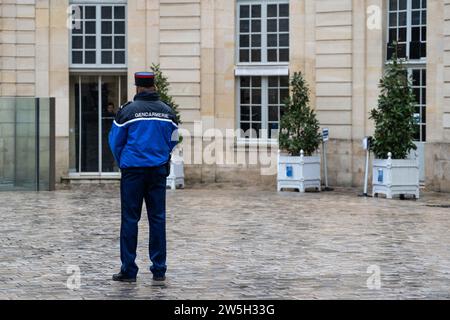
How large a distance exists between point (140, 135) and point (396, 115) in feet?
35.1

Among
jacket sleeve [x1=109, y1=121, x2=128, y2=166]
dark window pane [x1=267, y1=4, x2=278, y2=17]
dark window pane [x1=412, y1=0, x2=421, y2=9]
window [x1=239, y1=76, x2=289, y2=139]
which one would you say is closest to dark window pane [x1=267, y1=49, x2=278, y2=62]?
window [x1=239, y1=76, x2=289, y2=139]

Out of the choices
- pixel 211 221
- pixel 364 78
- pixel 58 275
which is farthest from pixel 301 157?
pixel 58 275

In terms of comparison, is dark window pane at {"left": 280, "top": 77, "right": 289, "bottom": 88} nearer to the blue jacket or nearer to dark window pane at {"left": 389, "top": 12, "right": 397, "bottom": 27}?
dark window pane at {"left": 389, "top": 12, "right": 397, "bottom": 27}

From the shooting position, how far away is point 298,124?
21.1 m

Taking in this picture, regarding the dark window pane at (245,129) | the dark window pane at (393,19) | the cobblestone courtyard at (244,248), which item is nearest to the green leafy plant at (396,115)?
the cobblestone courtyard at (244,248)

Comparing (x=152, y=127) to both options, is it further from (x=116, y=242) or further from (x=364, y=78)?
(x=364, y=78)

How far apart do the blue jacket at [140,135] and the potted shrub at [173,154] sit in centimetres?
1217

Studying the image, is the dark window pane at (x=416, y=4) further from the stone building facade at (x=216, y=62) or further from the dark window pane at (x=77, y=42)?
the dark window pane at (x=77, y=42)

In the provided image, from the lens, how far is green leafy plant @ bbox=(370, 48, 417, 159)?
19266mm

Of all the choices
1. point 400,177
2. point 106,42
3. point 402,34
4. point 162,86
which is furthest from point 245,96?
point 400,177

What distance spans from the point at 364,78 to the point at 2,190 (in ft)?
26.7

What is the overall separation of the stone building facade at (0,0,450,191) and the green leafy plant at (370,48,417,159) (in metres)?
1.92

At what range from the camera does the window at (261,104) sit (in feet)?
76.0

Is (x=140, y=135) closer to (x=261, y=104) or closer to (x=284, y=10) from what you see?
(x=261, y=104)
